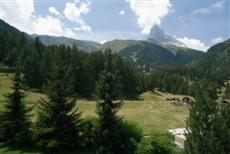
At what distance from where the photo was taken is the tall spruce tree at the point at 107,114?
176 ft

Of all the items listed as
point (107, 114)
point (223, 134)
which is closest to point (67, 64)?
point (107, 114)

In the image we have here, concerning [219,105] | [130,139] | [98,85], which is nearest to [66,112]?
[98,85]

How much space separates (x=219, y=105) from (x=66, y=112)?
2453 cm

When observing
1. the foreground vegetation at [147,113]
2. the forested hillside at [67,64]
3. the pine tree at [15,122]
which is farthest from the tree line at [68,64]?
the pine tree at [15,122]

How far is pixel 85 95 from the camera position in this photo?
110 m

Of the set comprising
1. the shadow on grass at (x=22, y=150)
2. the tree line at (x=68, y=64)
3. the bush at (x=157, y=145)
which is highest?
the tree line at (x=68, y=64)

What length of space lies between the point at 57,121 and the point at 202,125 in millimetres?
25705

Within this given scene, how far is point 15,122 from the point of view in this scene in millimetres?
55469

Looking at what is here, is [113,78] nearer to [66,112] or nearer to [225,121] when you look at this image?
[66,112]

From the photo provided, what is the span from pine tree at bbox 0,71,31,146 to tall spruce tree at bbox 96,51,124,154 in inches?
438

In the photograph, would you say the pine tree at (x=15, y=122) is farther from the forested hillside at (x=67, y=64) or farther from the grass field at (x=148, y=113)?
the forested hillside at (x=67, y=64)

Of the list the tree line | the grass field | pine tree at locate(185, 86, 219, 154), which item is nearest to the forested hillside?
the tree line

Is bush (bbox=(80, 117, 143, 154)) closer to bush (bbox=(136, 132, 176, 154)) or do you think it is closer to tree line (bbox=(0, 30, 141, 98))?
bush (bbox=(136, 132, 176, 154))

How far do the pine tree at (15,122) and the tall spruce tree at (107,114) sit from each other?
11126mm
